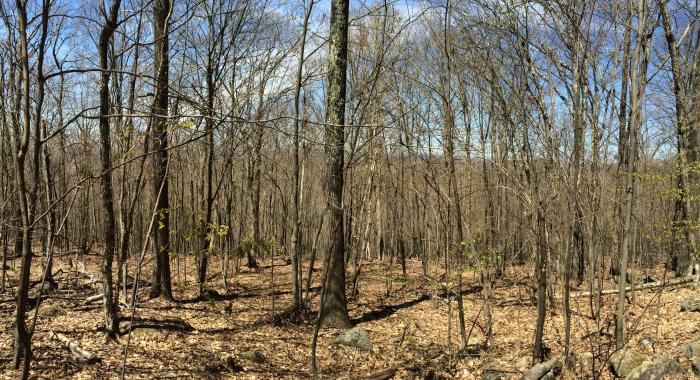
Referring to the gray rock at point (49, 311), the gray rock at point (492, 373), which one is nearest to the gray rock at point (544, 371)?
the gray rock at point (492, 373)

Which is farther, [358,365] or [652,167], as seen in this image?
[652,167]

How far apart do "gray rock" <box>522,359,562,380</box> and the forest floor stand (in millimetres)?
166

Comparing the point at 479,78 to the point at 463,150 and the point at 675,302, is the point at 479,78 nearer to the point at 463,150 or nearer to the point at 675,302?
the point at 463,150

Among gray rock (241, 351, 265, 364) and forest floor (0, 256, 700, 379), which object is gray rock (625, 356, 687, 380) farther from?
gray rock (241, 351, 265, 364)

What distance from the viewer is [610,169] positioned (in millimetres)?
8539

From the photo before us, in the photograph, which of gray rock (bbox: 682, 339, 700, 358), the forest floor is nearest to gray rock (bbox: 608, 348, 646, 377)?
the forest floor

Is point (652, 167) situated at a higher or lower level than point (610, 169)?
higher

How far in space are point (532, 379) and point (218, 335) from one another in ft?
14.2

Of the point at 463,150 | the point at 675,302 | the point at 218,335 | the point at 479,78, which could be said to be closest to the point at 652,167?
the point at 675,302

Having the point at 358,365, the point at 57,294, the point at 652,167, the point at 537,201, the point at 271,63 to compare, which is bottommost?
the point at 358,365

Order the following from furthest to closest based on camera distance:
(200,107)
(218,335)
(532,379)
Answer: (218,335) < (532,379) < (200,107)

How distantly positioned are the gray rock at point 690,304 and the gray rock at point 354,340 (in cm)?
579

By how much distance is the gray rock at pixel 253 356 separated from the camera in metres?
6.09

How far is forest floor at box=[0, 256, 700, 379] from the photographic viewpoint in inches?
216
